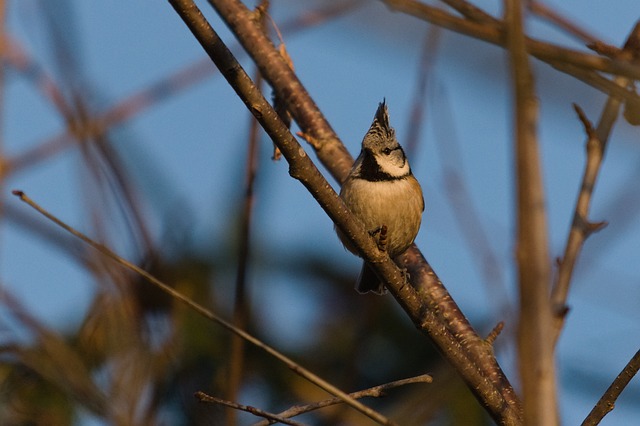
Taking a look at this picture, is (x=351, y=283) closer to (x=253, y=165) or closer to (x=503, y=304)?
(x=253, y=165)

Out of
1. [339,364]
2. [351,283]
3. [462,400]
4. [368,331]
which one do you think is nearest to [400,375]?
[339,364]

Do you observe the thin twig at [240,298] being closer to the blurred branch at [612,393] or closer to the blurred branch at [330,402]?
the blurred branch at [330,402]

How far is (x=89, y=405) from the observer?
213 centimetres

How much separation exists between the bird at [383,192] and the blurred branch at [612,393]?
1.69 m

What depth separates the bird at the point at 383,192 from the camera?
3.84 meters

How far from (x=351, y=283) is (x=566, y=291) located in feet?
15.5

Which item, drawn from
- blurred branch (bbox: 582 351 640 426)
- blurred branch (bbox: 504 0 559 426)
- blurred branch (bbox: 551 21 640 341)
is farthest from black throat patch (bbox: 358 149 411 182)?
blurred branch (bbox: 504 0 559 426)

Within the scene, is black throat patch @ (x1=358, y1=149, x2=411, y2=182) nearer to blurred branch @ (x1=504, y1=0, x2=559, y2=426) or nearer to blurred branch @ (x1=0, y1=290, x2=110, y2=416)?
blurred branch @ (x1=0, y1=290, x2=110, y2=416)

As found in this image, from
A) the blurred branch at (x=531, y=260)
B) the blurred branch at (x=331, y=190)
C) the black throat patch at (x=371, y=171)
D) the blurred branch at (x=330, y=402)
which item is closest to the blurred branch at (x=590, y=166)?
the blurred branch at (x=330, y=402)

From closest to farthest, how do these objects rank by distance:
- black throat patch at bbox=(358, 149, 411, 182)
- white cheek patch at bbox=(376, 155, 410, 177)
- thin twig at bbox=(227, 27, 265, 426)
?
1. thin twig at bbox=(227, 27, 265, 426)
2. black throat patch at bbox=(358, 149, 411, 182)
3. white cheek patch at bbox=(376, 155, 410, 177)

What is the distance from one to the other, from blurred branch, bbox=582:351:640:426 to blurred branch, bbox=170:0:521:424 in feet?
1.73

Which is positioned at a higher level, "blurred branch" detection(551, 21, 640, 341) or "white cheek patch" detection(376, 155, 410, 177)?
"white cheek patch" detection(376, 155, 410, 177)

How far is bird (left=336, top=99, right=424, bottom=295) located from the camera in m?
3.84

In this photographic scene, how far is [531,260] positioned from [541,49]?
417 millimetres
